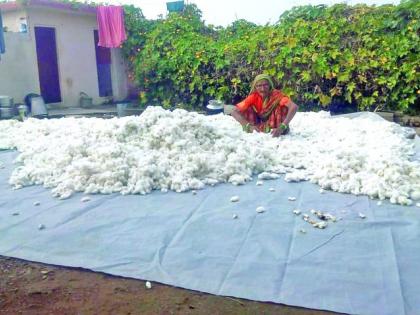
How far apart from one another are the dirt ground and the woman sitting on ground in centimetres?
272

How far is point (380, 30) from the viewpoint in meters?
6.02

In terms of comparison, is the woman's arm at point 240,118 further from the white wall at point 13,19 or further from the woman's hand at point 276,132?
the white wall at point 13,19

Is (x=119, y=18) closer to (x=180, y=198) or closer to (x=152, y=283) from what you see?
(x=180, y=198)

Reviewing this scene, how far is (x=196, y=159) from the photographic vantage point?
10.3 feet

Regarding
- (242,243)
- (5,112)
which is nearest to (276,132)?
(242,243)

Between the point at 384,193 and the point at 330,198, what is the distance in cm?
32

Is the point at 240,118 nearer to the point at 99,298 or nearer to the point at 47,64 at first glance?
the point at 99,298

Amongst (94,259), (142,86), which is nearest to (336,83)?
(142,86)

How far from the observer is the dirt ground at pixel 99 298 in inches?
64.7

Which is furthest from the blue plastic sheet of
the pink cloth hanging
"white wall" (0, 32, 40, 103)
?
the pink cloth hanging

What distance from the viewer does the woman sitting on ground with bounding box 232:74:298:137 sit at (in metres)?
4.33

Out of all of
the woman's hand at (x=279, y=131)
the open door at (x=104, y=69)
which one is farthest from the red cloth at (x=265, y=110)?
the open door at (x=104, y=69)

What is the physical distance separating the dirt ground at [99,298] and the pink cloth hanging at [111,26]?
7687 millimetres

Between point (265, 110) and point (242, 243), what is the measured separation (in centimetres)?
257
